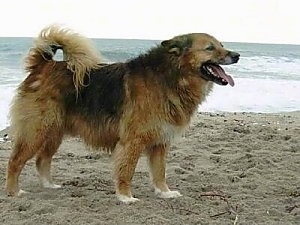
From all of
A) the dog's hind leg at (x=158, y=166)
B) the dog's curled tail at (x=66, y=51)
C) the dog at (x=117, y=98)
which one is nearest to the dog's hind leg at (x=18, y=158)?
the dog at (x=117, y=98)

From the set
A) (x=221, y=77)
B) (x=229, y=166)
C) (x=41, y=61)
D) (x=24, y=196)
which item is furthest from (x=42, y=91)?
(x=229, y=166)

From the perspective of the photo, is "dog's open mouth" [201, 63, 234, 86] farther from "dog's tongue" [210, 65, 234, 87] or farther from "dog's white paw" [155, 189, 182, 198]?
"dog's white paw" [155, 189, 182, 198]

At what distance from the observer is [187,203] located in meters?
4.82

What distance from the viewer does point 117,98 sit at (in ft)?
16.5

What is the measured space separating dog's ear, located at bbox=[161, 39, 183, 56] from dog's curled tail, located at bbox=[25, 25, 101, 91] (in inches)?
30.2

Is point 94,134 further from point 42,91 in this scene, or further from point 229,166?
point 229,166

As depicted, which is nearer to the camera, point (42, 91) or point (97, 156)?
point (42, 91)

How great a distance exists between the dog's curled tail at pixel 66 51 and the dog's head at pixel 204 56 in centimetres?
86

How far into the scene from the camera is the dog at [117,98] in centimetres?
493

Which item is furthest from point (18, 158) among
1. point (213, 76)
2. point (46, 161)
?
point (213, 76)

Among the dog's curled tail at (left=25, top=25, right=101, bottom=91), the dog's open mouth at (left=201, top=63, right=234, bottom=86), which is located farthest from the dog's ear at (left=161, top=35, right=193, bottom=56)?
the dog's curled tail at (left=25, top=25, right=101, bottom=91)

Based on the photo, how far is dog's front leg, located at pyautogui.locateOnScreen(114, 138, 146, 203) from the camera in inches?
194

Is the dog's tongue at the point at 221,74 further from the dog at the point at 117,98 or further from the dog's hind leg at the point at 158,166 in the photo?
the dog's hind leg at the point at 158,166

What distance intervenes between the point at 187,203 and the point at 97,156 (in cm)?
243
